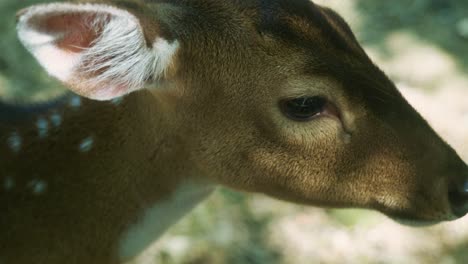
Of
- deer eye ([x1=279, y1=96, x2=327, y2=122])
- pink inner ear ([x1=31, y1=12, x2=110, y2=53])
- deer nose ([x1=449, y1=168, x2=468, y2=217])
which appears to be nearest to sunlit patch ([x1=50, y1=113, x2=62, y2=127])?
pink inner ear ([x1=31, y1=12, x2=110, y2=53])

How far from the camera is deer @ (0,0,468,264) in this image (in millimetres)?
1715

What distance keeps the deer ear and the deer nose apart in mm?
916

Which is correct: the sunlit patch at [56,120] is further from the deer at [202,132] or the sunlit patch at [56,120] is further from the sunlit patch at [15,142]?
the sunlit patch at [15,142]

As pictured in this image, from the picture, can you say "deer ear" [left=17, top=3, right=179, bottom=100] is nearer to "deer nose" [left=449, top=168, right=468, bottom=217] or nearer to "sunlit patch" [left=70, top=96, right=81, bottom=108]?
"sunlit patch" [left=70, top=96, right=81, bottom=108]

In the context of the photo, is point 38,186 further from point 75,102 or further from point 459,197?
point 459,197

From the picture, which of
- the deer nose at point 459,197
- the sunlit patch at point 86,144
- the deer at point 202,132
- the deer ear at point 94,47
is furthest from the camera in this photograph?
the sunlit patch at point 86,144

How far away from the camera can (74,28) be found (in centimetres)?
159

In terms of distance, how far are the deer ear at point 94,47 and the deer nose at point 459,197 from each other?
916 mm

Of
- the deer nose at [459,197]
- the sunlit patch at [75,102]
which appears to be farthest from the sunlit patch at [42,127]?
the deer nose at [459,197]

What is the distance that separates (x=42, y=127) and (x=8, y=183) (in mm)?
210

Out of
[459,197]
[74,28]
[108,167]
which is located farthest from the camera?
[108,167]

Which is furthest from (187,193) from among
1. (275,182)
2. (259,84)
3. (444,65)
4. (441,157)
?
(444,65)

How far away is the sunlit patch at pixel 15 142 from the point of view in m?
2.11

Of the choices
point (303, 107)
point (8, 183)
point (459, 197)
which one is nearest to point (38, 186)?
point (8, 183)
